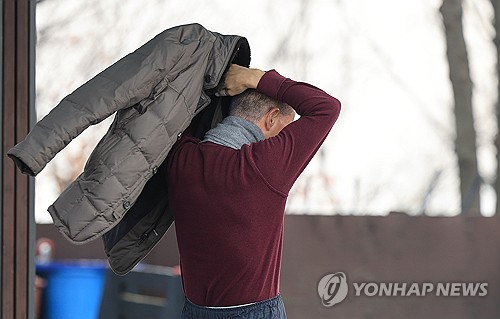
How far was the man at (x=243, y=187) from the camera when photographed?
8.05 ft

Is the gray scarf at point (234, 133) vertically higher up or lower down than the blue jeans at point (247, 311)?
higher up

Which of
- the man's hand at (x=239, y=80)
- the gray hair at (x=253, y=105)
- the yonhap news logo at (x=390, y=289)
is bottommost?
the yonhap news logo at (x=390, y=289)

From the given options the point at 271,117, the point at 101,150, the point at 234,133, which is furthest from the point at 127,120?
the point at 271,117

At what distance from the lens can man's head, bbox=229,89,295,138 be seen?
2578mm

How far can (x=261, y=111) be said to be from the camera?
2578 mm

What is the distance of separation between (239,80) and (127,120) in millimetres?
305

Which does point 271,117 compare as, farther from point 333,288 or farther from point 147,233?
point 333,288

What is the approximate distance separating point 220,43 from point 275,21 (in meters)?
1.66

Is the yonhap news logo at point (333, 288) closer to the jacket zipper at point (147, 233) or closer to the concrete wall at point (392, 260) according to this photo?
the concrete wall at point (392, 260)

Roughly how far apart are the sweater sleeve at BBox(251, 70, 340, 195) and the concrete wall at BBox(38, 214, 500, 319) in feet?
5.63

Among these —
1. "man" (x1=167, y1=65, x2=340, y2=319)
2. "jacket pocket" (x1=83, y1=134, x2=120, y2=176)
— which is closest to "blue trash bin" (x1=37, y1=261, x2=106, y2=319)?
"man" (x1=167, y1=65, x2=340, y2=319)

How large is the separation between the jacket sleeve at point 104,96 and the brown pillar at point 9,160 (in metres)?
1.62

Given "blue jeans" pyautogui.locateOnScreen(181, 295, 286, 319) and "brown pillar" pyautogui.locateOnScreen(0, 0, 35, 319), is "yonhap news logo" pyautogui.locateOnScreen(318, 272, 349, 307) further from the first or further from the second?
"blue jeans" pyautogui.locateOnScreen(181, 295, 286, 319)

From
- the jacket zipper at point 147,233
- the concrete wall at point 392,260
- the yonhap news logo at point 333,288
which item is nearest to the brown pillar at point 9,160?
the concrete wall at point 392,260
